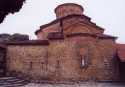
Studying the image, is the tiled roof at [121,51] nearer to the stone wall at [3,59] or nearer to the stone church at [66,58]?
the stone church at [66,58]

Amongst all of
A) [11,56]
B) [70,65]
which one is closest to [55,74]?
[70,65]

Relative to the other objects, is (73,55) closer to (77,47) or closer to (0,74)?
(77,47)

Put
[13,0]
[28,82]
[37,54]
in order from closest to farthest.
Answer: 1. [13,0]
2. [28,82]
3. [37,54]

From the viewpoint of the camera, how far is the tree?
653 cm

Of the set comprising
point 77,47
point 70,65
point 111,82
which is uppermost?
point 77,47

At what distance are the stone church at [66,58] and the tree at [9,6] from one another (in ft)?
35.9

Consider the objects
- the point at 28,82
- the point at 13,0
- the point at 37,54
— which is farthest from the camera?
the point at 37,54

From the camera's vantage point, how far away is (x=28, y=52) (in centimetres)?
1817

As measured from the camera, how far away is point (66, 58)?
57.8 ft

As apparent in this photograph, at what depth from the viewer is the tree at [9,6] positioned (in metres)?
6.53

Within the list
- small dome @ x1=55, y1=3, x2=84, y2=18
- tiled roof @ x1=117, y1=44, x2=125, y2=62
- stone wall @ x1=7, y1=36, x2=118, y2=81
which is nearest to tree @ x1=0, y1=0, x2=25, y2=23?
stone wall @ x1=7, y1=36, x2=118, y2=81

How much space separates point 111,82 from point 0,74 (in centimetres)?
793

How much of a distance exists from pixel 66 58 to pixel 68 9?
814 cm

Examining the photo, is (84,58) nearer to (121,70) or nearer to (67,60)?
(67,60)
